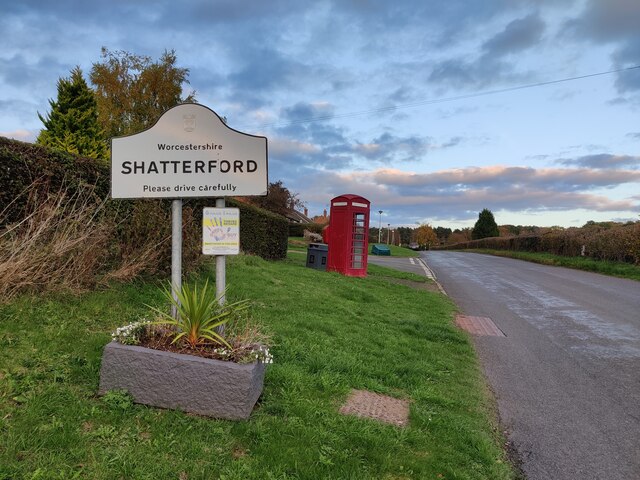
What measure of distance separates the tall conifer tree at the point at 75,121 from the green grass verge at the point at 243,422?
11.6 meters

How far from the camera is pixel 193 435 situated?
3074mm

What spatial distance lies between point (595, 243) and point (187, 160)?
26516mm

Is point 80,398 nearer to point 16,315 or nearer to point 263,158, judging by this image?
point 16,315

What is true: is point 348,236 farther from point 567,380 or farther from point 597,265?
point 597,265

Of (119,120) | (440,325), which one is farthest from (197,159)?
(119,120)

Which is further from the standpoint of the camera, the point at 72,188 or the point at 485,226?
the point at 485,226

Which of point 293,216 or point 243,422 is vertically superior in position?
point 293,216

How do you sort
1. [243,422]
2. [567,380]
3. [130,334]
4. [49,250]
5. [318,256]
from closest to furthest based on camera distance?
[243,422] → [130,334] → [49,250] → [567,380] → [318,256]

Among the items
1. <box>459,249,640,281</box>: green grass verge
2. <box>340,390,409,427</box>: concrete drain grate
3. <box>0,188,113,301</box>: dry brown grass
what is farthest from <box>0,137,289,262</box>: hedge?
<box>459,249,640,281</box>: green grass verge

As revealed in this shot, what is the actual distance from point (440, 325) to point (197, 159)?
5.53 m

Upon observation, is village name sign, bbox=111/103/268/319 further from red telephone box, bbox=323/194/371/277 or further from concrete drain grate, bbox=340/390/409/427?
red telephone box, bbox=323/194/371/277

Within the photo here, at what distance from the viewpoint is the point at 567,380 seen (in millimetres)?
5562

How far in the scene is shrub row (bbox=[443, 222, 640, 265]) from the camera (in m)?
22.1

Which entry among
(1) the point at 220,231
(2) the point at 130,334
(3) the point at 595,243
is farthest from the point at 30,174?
(3) the point at 595,243
